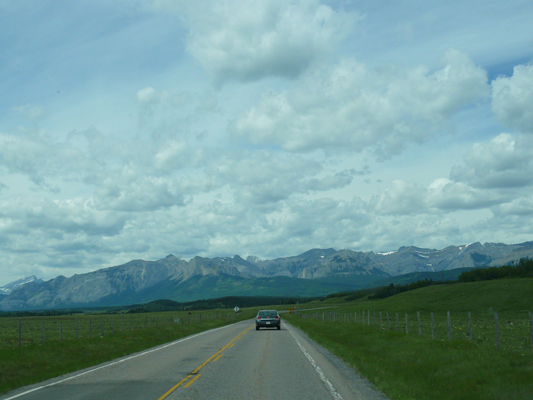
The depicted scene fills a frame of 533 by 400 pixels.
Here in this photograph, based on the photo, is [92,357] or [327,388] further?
[92,357]

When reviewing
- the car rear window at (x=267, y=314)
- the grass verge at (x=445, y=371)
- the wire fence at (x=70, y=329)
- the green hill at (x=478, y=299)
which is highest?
the grass verge at (x=445, y=371)

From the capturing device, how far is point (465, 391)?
1226 cm

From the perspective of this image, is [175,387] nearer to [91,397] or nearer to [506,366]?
[91,397]

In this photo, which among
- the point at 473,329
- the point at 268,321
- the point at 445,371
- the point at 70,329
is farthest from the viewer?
the point at 70,329

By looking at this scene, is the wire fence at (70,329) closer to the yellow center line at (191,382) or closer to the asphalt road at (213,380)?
the asphalt road at (213,380)

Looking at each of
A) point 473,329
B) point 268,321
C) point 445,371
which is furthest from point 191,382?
point 473,329

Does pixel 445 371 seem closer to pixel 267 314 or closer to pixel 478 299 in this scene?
pixel 267 314

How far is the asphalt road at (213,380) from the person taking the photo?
12.4 metres

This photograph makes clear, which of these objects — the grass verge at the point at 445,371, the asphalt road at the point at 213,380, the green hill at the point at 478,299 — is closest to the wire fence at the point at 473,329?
the grass verge at the point at 445,371

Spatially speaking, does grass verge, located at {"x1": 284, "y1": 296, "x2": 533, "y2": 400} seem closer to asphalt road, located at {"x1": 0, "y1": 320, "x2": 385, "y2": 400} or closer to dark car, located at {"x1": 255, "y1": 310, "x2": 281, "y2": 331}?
asphalt road, located at {"x1": 0, "y1": 320, "x2": 385, "y2": 400}

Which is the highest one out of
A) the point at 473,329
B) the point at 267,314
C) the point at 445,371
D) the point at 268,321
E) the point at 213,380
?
the point at 213,380

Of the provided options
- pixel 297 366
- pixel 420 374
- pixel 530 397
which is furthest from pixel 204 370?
pixel 530 397

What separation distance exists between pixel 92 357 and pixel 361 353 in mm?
12460

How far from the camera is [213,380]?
14625 mm
